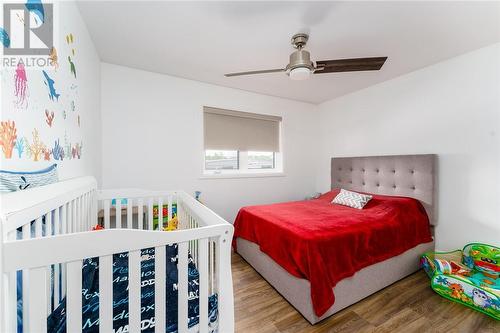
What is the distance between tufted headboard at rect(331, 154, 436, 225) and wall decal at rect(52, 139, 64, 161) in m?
3.13

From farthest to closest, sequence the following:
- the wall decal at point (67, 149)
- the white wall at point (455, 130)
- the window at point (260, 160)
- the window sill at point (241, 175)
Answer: the window at point (260, 160), the window sill at point (241, 175), the white wall at point (455, 130), the wall decal at point (67, 149)

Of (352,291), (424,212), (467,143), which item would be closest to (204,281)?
(352,291)

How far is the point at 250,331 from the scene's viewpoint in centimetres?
140

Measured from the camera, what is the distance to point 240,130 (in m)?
3.02

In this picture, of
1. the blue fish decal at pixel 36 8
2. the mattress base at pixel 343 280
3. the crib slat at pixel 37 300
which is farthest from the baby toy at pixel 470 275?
the blue fish decal at pixel 36 8

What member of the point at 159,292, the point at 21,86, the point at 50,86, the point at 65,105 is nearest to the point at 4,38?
the point at 21,86

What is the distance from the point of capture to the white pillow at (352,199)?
240 cm

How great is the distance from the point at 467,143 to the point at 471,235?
2.98 ft

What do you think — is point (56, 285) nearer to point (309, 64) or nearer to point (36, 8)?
point (36, 8)

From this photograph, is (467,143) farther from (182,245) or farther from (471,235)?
(182,245)

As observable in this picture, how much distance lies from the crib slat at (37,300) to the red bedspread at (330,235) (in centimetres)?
135

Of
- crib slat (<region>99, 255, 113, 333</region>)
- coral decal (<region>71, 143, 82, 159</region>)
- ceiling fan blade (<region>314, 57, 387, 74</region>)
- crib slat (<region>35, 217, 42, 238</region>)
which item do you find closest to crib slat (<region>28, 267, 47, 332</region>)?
crib slat (<region>99, 255, 113, 333</region>)

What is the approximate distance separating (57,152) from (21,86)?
16.1 inches

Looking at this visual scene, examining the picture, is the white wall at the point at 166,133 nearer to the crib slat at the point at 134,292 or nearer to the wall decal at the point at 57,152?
the wall decal at the point at 57,152
